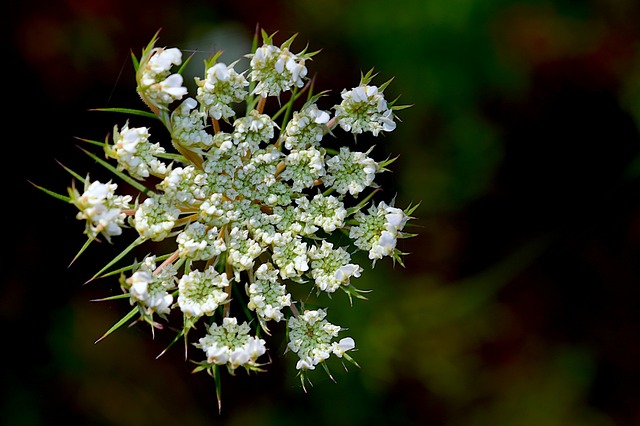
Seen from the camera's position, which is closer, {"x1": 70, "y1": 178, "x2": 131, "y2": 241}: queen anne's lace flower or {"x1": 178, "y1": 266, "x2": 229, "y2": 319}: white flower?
{"x1": 70, "y1": 178, "x2": 131, "y2": 241}: queen anne's lace flower

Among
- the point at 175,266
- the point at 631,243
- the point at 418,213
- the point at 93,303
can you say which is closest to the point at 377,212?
the point at 175,266

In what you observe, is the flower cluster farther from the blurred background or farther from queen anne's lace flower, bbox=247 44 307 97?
the blurred background

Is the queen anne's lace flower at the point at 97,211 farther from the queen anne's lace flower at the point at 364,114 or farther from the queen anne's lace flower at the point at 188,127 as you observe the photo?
the queen anne's lace flower at the point at 364,114

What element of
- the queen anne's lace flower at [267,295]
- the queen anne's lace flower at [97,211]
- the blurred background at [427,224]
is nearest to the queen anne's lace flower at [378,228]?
the queen anne's lace flower at [267,295]

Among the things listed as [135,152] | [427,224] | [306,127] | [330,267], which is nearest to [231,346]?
[330,267]

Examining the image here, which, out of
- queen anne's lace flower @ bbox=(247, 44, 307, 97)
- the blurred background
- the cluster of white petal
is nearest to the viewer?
the cluster of white petal

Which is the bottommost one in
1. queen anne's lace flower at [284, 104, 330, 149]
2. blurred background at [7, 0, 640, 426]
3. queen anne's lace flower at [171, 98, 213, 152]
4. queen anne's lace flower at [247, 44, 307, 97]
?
blurred background at [7, 0, 640, 426]

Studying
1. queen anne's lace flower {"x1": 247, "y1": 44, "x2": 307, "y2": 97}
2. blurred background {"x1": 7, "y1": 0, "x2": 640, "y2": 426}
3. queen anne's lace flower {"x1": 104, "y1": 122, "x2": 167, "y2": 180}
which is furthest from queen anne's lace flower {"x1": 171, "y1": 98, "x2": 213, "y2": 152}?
blurred background {"x1": 7, "y1": 0, "x2": 640, "y2": 426}
